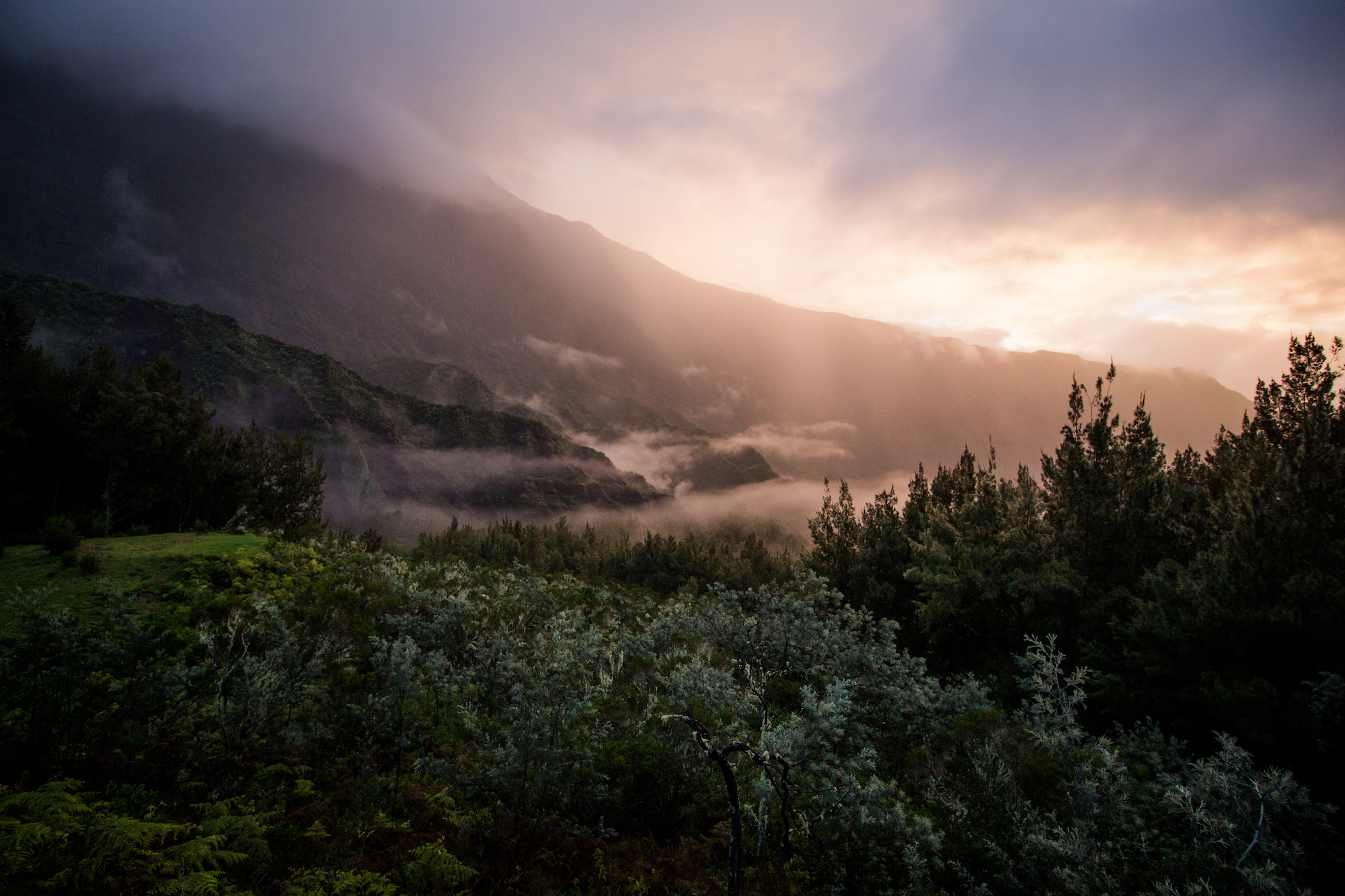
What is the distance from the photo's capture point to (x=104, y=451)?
1891 cm

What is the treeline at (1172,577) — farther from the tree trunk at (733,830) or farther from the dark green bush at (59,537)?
the dark green bush at (59,537)

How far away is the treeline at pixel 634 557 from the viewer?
48.3m

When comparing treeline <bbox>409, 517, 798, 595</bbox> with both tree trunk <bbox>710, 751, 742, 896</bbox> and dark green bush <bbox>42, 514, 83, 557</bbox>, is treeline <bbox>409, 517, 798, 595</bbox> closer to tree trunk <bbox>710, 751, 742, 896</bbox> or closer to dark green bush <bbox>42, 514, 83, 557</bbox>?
dark green bush <bbox>42, 514, 83, 557</bbox>

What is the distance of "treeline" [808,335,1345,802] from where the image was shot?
36.8 ft

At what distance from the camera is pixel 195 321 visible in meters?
142

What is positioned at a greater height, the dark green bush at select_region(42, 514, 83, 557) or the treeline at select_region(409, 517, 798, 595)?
the dark green bush at select_region(42, 514, 83, 557)

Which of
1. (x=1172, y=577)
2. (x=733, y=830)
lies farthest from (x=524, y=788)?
(x=1172, y=577)

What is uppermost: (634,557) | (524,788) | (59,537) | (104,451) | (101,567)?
(104,451)

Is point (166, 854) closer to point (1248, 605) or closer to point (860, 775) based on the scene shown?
point (860, 775)

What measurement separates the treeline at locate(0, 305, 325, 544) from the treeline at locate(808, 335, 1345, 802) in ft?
86.3

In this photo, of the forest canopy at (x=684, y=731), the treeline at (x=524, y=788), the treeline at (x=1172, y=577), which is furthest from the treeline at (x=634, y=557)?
the treeline at (x=524, y=788)

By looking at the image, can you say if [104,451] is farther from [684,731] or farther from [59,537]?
[684,731]

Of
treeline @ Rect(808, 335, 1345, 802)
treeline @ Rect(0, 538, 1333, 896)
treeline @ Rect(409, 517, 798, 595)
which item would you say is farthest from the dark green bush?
treeline @ Rect(409, 517, 798, 595)

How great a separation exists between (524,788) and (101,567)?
36.2ft
